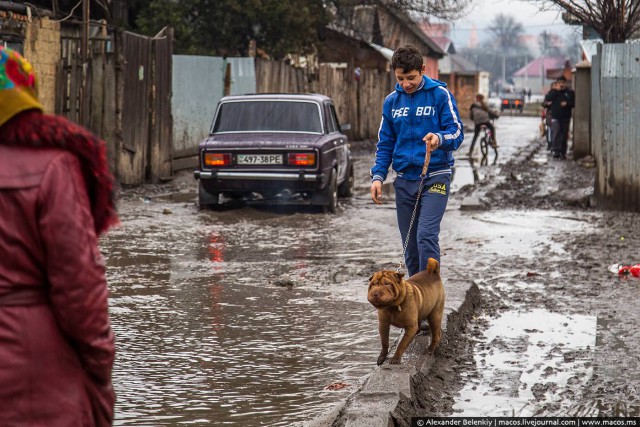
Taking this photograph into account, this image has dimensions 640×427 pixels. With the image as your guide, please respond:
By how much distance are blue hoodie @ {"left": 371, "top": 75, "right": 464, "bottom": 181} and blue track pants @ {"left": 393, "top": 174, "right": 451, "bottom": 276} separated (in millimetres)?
63

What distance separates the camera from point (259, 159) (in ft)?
46.0

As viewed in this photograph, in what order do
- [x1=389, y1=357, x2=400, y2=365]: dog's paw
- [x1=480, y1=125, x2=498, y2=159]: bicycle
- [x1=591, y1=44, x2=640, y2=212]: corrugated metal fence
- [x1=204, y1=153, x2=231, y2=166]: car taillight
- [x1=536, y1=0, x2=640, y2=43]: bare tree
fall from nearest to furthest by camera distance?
[x1=389, y1=357, x2=400, y2=365]: dog's paw → [x1=591, y1=44, x2=640, y2=212]: corrugated metal fence → [x1=204, y1=153, x2=231, y2=166]: car taillight → [x1=536, y1=0, x2=640, y2=43]: bare tree → [x1=480, y1=125, x2=498, y2=159]: bicycle

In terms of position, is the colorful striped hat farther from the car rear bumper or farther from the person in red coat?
the car rear bumper

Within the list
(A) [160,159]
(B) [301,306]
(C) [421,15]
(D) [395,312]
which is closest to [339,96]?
(C) [421,15]

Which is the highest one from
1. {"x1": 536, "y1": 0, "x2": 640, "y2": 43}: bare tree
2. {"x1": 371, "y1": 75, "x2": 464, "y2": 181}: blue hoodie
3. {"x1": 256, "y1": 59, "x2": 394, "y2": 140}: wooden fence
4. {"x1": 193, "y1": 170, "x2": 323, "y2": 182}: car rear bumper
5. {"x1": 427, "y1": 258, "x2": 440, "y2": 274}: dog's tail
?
{"x1": 536, "y1": 0, "x2": 640, "y2": 43}: bare tree

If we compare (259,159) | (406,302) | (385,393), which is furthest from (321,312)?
(259,159)

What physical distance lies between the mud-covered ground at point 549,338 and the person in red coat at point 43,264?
256cm

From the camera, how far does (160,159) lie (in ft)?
60.4

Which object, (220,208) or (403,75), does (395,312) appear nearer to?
(403,75)

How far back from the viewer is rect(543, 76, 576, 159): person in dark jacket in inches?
1035

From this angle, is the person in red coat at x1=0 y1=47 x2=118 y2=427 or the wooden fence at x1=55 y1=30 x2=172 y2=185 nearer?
the person in red coat at x1=0 y1=47 x2=118 y2=427

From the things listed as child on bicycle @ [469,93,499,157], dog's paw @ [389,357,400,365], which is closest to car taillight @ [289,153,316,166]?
dog's paw @ [389,357,400,365]

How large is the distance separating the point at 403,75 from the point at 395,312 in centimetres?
158

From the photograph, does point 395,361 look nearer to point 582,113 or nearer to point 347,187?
point 347,187
